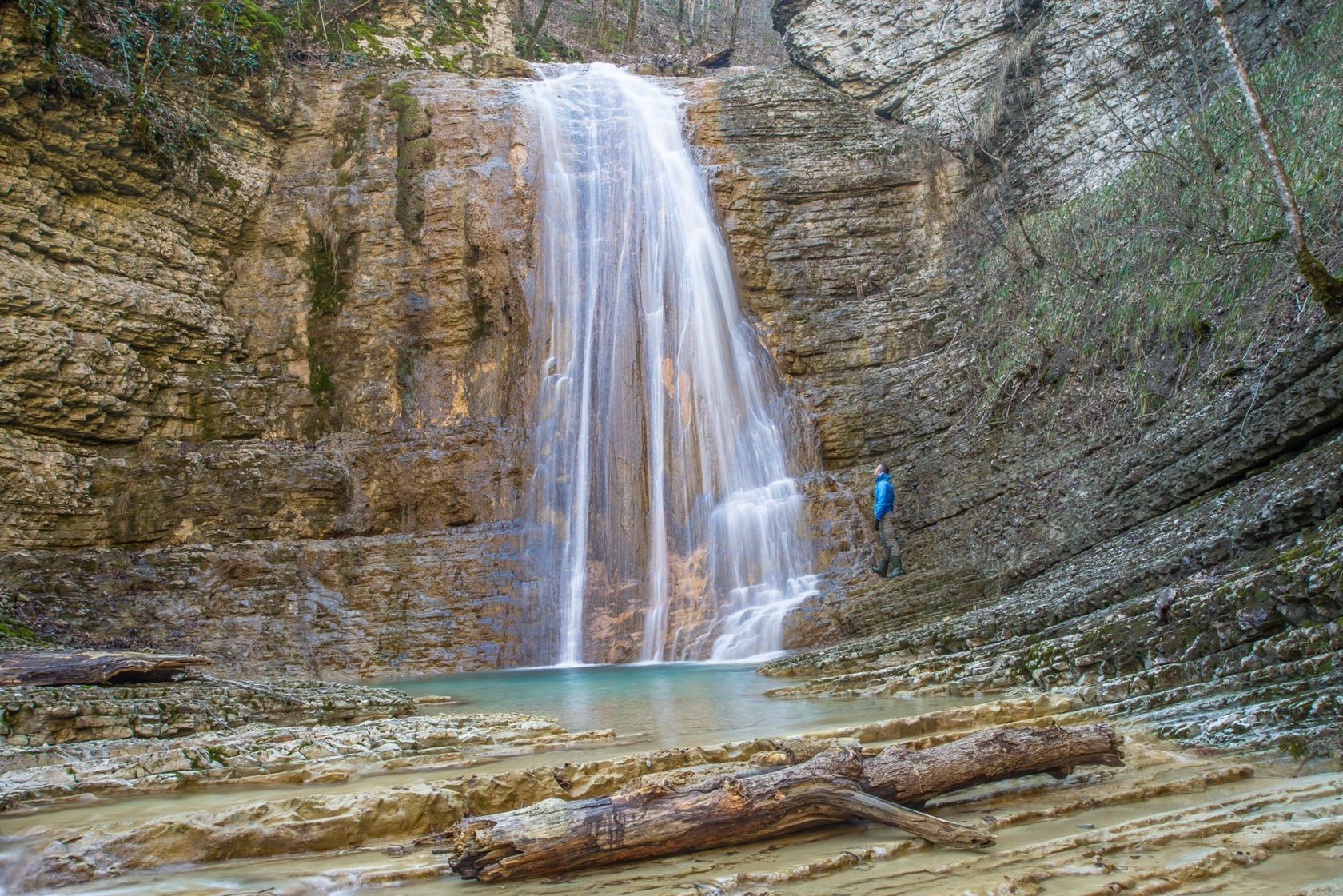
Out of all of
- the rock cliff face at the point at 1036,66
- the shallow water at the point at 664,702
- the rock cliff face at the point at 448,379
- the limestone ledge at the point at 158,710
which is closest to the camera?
the limestone ledge at the point at 158,710

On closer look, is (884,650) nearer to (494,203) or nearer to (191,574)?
(191,574)

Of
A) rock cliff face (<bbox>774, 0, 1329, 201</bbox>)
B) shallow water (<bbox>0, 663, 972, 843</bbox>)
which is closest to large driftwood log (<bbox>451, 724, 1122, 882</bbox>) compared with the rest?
shallow water (<bbox>0, 663, 972, 843</bbox>)

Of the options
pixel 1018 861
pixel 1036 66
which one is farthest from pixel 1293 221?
pixel 1036 66

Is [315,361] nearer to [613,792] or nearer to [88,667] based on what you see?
[88,667]

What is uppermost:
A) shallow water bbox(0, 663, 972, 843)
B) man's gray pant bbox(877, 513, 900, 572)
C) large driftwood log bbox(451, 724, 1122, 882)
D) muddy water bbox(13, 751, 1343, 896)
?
man's gray pant bbox(877, 513, 900, 572)

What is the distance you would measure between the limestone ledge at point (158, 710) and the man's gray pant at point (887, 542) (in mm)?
6721

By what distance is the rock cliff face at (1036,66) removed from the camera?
14070 millimetres

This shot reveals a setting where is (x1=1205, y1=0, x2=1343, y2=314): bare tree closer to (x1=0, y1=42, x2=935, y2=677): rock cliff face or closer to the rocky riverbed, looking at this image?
the rocky riverbed

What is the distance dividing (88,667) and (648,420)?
32.1 ft

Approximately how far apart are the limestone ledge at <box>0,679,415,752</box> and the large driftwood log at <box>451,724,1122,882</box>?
3.61m

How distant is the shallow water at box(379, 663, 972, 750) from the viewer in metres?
5.71

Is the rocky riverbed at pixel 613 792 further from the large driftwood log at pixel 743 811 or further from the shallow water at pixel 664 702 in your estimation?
the shallow water at pixel 664 702

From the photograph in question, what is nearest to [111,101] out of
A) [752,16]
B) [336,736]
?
[336,736]

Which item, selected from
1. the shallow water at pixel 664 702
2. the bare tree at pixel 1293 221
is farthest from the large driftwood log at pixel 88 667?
the bare tree at pixel 1293 221
